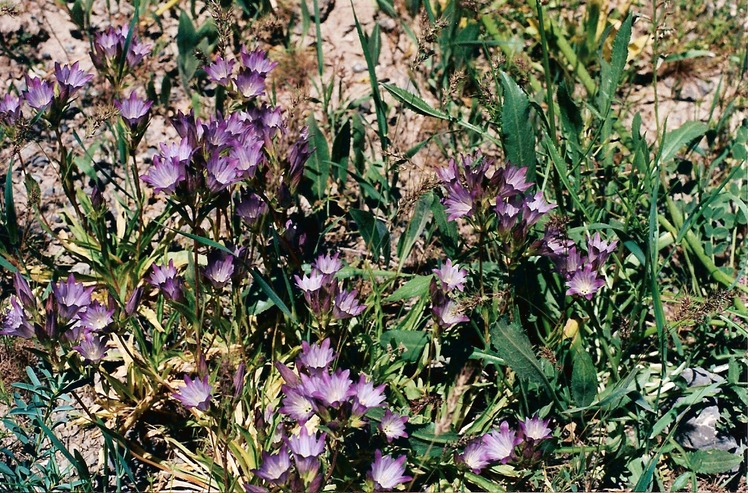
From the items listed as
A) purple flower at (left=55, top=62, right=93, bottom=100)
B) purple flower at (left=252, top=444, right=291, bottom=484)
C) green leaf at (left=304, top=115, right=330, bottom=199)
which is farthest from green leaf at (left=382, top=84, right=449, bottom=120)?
purple flower at (left=252, top=444, right=291, bottom=484)

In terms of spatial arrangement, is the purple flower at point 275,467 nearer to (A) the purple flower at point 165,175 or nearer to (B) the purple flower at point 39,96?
(A) the purple flower at point 165,175

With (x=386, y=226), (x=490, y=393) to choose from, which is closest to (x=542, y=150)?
(x=386, y=226)

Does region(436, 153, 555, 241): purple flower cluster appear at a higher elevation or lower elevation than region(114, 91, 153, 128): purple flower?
lower

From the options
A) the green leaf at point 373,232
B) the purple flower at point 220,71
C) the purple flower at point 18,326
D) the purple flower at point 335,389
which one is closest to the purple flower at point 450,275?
the green leaf at point 373,232

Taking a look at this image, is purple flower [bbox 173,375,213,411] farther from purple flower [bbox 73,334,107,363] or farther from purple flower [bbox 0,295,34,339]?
purple flower [bbox 0,295,34,339]

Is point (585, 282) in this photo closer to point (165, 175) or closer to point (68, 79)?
point (165, 175)

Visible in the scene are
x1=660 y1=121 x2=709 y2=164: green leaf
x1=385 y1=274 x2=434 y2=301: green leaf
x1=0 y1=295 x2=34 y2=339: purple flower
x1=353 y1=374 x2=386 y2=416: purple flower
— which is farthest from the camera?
x1=660 y1=121 x2=709 y2=164: green leaf
